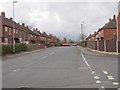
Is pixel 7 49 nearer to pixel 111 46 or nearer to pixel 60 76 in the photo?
pixel 111 46

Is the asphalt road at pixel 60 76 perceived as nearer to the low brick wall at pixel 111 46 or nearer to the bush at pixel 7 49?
the bush at pixel 7 49

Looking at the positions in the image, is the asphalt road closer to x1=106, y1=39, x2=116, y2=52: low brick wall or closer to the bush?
the bush

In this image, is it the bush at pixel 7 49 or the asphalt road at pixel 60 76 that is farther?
the bush at pixel 7 49

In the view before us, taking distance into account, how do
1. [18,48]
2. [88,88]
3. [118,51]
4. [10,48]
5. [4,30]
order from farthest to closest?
1. [4,30]
2. [18,48]
3. [10,48]
4. [118,51]
5. [88,88]

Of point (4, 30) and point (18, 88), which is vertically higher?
point (4, 30)

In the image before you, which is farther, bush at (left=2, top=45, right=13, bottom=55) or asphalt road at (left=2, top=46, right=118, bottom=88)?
bush at (left=2, top=45, right=13, bottom=55)

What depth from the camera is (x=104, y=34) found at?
76.5 metres

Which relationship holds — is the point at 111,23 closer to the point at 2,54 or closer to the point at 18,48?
the point at 18,48

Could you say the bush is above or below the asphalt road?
above

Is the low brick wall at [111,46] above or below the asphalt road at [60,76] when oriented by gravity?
above

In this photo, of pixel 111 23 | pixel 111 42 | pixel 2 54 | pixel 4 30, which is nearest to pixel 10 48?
pixel 2 54

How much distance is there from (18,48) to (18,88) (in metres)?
41.5

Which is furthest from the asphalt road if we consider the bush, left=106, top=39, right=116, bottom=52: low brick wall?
left=106, top=39, right=116, bottom=52: low brick wall

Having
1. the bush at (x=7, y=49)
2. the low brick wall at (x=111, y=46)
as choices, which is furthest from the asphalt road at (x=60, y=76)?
the low brick wall at (x=111, y=46)
